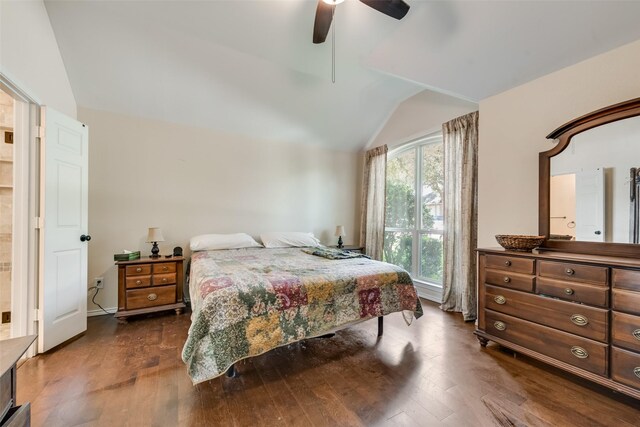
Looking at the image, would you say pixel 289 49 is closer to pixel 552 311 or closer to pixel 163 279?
pixel 163 279

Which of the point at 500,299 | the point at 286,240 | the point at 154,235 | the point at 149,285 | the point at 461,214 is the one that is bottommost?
the point at 149,285

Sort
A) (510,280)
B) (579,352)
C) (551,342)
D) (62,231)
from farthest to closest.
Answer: (62,231), (510,280), (551,342), (579,352)

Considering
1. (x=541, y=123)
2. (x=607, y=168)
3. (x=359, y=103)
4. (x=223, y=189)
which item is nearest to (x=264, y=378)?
(x=223, y=189)

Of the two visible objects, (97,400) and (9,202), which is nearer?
(97,400)

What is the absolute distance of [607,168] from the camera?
197cm

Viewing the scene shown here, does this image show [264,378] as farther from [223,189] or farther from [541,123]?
[541,123]

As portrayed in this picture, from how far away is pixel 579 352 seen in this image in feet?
5.71

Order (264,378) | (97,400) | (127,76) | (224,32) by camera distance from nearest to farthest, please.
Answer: (97,400), (264,378), (224,32), (127,76)

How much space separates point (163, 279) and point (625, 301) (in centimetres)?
402

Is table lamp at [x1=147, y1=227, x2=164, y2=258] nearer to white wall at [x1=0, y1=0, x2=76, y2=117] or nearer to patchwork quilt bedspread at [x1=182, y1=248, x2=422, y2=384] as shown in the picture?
patchwork quilt bedspread at [x1=182, y1=248, x2=422, y2=384]

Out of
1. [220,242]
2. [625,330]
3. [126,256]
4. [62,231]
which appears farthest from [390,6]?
[126,256]

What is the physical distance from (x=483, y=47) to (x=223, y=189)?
11.4 ft

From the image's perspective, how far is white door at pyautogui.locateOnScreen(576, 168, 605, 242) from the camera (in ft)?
6.48

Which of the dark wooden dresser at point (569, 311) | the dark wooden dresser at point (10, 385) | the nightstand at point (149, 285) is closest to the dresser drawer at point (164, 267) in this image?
the nightstand at point (149, 285)
